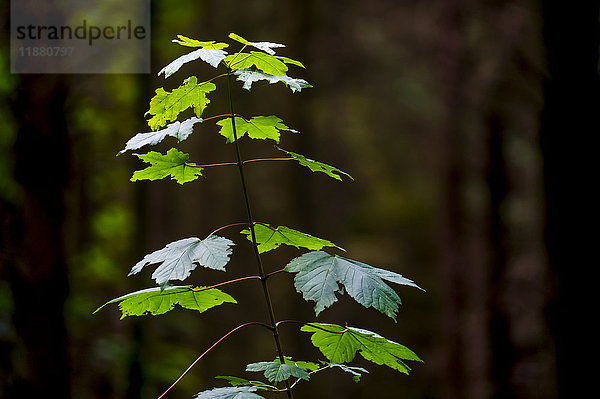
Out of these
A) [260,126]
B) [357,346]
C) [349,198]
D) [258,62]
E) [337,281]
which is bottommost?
→ [349,198]

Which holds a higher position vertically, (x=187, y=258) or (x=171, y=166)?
(x=171, y=166)

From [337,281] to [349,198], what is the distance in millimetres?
8220

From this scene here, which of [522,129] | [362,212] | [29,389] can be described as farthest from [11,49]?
[362,212]

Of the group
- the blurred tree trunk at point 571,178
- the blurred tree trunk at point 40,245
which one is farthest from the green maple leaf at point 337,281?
the blurred tree trunk at point 571,178

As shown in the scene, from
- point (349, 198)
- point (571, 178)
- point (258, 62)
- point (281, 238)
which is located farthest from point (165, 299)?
point (349, 198)

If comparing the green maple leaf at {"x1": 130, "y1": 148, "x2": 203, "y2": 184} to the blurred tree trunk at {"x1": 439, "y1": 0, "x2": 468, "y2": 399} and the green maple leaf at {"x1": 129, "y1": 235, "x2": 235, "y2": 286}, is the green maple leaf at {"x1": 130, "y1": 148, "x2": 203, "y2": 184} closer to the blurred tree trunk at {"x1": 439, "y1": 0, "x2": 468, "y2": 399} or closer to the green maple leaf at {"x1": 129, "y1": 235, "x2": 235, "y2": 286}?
the green maple leaf at {"x1": 129, "y1": 235, "x2": 235, "y2": 286}

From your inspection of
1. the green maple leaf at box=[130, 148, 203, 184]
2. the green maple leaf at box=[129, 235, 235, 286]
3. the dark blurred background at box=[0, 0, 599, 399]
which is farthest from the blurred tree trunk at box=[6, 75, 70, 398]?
the green maple leaf at box=[129, 235, 235, 286]

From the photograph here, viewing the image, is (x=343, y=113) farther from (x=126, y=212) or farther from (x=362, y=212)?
(x=126, y=212)

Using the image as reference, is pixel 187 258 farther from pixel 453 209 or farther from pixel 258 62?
pixel 453 209

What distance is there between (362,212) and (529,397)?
4.32 m

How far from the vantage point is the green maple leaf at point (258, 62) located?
1013 millimetres

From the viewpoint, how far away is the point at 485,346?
18.1 ft

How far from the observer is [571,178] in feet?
9.87

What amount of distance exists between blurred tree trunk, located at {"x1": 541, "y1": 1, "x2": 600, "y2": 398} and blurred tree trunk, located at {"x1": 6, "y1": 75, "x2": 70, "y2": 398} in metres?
2.65
